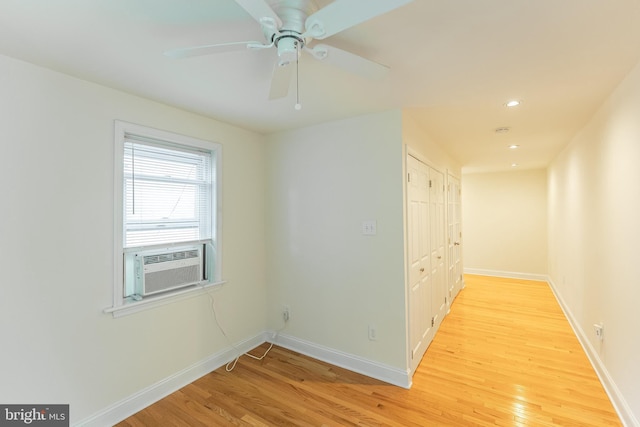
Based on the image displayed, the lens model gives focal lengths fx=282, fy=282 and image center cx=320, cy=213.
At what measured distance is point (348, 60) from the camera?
1.29 meters

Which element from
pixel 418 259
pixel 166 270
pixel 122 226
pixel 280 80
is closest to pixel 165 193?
pixel 122 226

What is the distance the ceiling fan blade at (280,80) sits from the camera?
1346 millimetres

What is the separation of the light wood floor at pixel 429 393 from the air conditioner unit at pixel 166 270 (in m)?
0.87

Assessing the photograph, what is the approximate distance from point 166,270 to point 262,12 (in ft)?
6.74

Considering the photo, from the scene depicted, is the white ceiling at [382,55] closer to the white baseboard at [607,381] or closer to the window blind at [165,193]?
the window blind at [165,193]

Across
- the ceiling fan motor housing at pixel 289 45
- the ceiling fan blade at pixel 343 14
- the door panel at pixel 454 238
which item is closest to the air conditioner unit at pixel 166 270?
the ceiling fan motor housing at pixel 289 45

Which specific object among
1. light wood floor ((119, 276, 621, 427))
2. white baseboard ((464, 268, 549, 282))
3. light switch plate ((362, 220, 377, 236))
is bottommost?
light wood floor ((119, 276, 621, 427))

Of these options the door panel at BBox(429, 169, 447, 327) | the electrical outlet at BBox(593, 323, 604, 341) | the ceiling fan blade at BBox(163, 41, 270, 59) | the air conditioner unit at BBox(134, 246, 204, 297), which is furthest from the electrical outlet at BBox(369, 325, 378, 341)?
the ceiling fan blade at BBox(163, 41, 270, 59)

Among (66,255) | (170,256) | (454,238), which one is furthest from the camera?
(454,238)

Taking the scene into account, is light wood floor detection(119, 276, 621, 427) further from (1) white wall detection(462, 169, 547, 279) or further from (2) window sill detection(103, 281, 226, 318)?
(1) white wall detection(462, 169, 547, 279)

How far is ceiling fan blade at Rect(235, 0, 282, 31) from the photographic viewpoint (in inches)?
36.7

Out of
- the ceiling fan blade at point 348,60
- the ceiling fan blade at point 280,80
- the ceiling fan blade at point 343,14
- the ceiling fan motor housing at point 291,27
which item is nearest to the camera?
the ceiling fan blade at point 343,14

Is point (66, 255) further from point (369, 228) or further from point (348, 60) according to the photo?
point (369, 228)

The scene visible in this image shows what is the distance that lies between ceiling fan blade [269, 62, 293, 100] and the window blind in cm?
129
